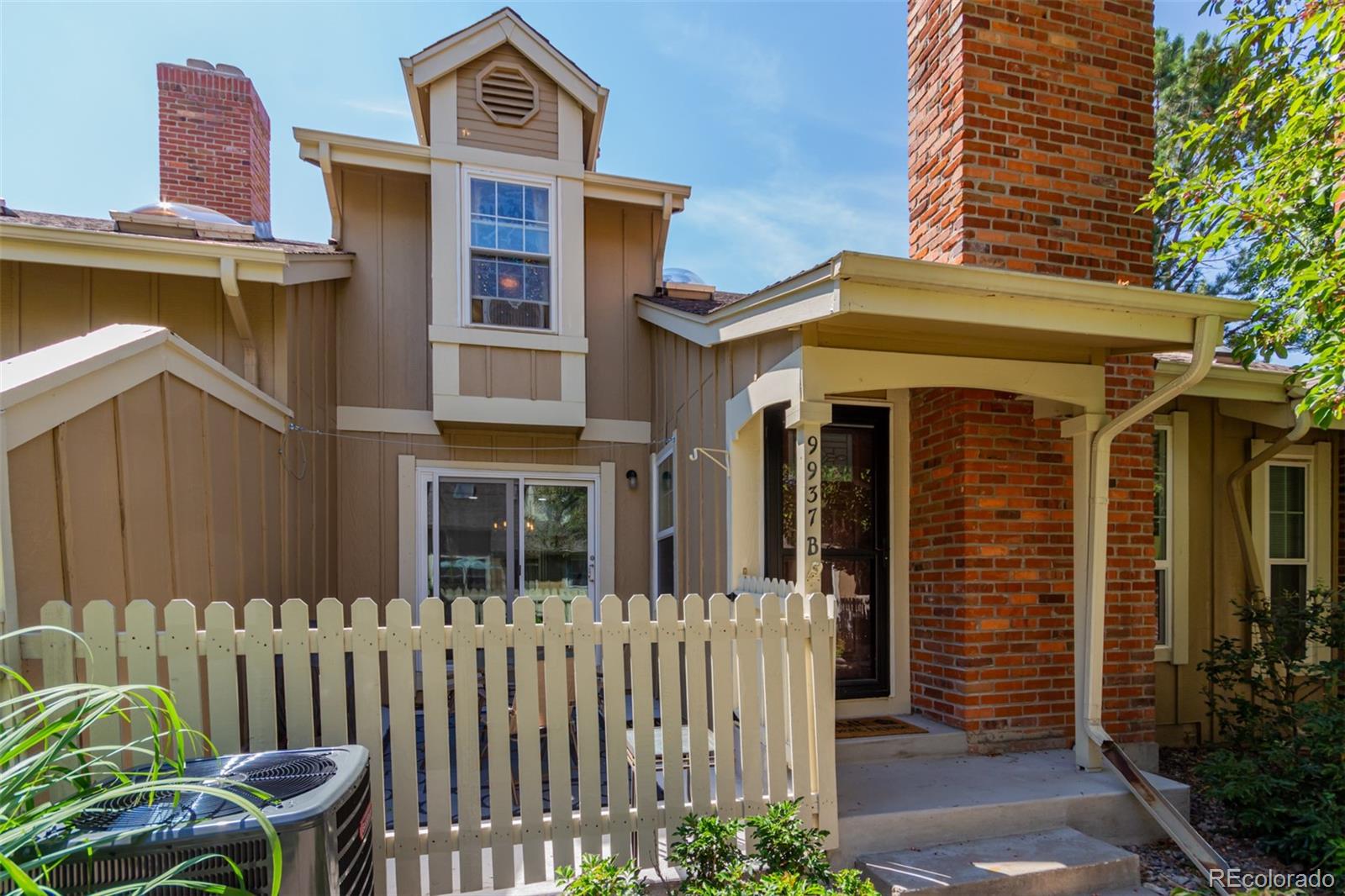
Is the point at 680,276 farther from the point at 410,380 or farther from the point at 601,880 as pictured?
the point at 601,880

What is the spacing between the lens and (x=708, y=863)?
101 inches

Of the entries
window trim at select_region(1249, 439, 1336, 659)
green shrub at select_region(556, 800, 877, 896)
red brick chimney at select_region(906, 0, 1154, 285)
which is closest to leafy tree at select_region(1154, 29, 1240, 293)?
window trim at select_region(1249, 439, 1336, 659)

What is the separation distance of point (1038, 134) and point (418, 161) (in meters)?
5.04

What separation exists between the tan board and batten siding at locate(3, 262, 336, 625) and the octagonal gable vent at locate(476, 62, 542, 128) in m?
2.30

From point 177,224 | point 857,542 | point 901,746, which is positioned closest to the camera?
point 901,746

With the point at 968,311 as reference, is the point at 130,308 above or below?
above

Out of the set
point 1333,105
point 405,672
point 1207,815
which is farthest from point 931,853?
point 1333,105

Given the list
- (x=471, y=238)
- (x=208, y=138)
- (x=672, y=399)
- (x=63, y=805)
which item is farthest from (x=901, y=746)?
(x=208, y=138)

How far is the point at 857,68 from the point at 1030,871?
27.1 feet

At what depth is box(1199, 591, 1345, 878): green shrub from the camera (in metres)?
3.40

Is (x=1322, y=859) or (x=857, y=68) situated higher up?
(x=857, y=68)

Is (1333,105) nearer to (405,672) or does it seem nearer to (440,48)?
(405,672)

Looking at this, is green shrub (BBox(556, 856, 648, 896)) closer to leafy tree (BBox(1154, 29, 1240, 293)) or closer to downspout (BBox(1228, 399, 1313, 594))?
downspout (BBox(1228, 399, 1313, 594))

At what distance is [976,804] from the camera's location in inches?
130
